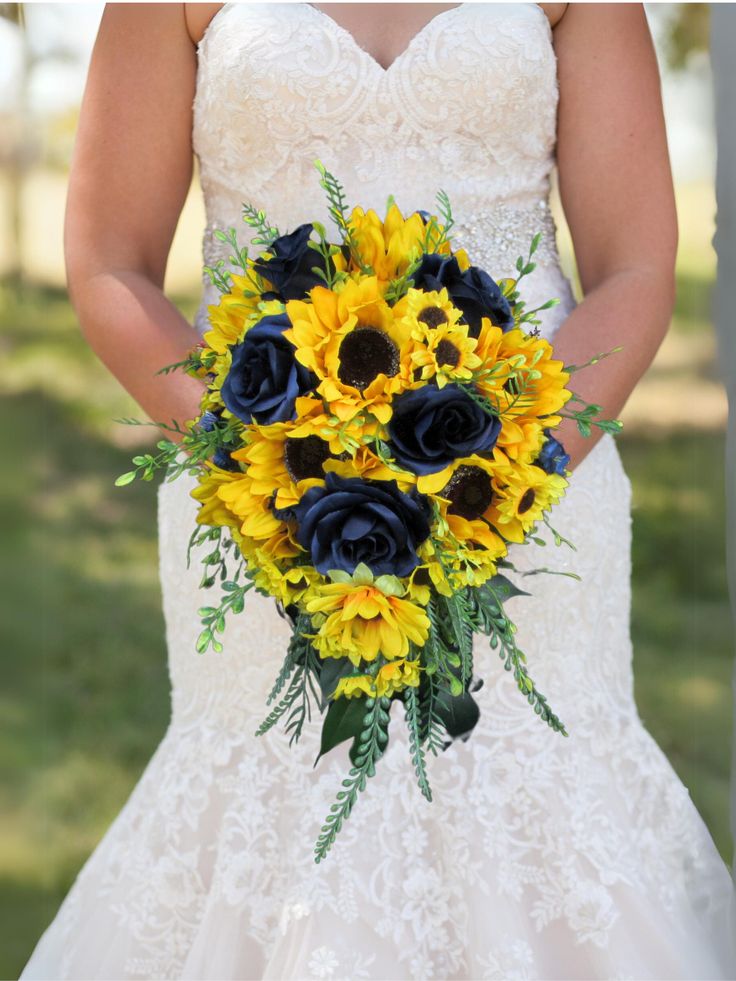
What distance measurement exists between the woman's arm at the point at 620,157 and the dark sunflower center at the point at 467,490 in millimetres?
611

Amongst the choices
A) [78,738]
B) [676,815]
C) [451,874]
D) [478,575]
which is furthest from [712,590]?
[478,575]

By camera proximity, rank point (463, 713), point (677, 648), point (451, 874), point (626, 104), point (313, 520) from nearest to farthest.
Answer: point (313, 520), point (463, 713), point (451, 874), point (626, 104), point (677, 648)

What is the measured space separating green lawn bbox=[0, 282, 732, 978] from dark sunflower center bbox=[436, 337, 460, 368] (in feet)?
6.91

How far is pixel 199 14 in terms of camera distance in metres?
1.96

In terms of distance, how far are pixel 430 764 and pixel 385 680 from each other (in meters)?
0.54

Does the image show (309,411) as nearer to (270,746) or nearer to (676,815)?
(270,746)

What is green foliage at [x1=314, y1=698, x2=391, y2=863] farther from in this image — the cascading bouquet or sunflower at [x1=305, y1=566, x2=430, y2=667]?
sunflower at [x1=305, y1=566, x2=430, y2=667]

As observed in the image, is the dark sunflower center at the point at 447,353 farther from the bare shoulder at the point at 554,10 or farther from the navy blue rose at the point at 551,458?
the bare shoulder at the point at 554,10

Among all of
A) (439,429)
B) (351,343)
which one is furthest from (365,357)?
(439,429)

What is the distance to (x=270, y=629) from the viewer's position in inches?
75.4

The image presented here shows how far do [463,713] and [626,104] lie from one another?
1.12 metres

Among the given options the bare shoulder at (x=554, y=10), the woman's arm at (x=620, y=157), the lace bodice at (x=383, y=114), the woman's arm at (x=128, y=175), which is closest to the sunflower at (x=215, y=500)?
the woman's arm at (x=128, y=175)

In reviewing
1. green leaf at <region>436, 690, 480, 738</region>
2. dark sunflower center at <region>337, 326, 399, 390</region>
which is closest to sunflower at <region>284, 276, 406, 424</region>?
dark sunflower center at <region>337, 326, 399, 390</region>

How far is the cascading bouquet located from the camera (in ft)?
4.31
